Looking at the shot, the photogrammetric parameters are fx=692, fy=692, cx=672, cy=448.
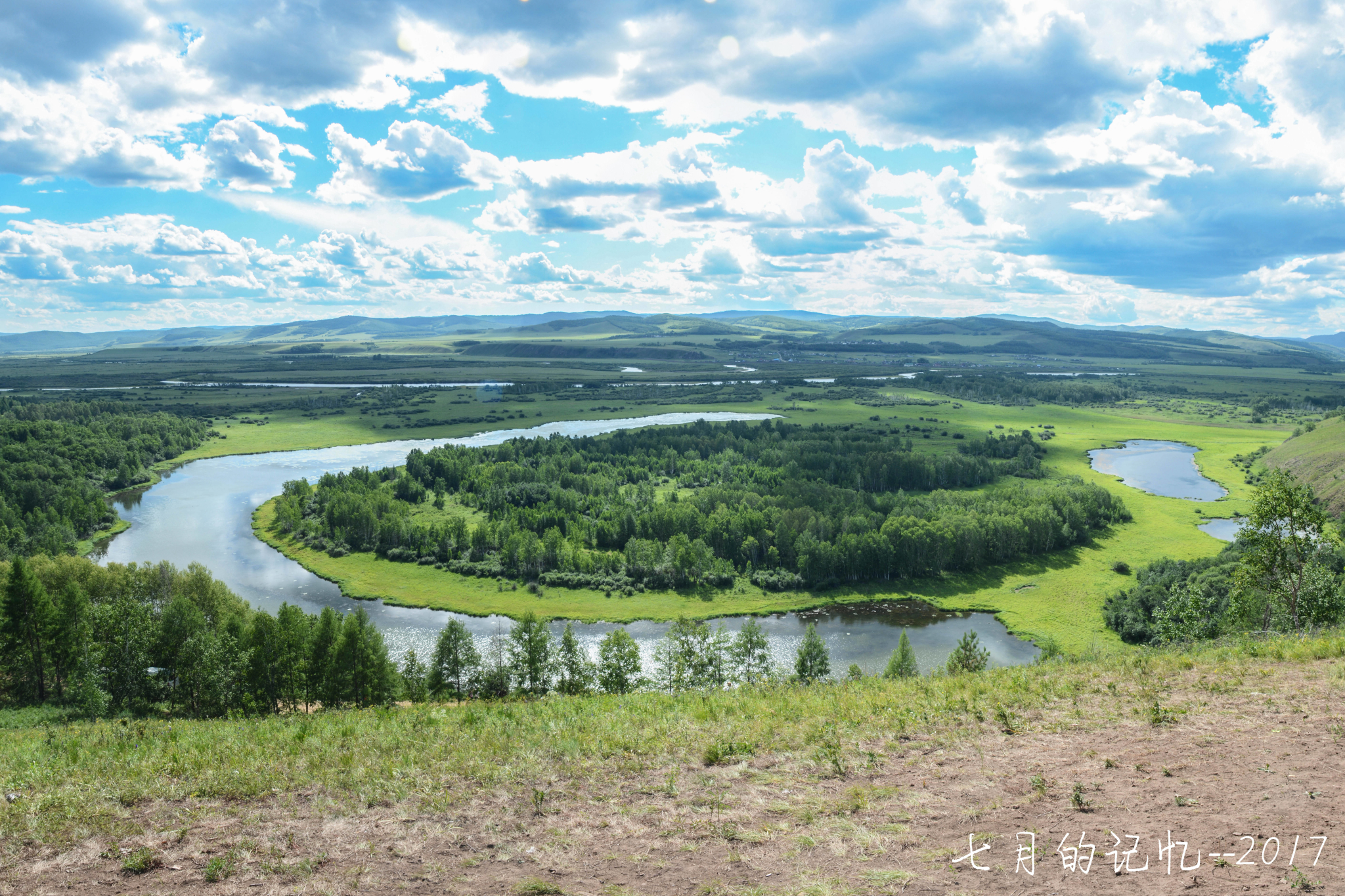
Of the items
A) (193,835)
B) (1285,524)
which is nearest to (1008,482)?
(1285,524)

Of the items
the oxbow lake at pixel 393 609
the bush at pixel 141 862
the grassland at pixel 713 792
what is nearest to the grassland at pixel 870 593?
the oxbow lake at pixel 393 609

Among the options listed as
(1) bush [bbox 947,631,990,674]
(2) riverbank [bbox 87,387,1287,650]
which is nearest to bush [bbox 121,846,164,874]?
(1) bush [bbox 947,631,990,674]

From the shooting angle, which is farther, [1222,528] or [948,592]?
[1222,528]

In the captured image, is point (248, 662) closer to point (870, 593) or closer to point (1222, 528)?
point (870, 593)

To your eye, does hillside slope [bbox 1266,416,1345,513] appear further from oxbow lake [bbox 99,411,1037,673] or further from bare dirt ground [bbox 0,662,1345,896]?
bare dirt ground [bbox 0,662,1345,896]

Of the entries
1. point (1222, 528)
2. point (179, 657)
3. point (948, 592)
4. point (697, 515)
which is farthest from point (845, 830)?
point (1222, 528)

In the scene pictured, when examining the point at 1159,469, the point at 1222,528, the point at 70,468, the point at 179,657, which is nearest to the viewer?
the point at 179,657
